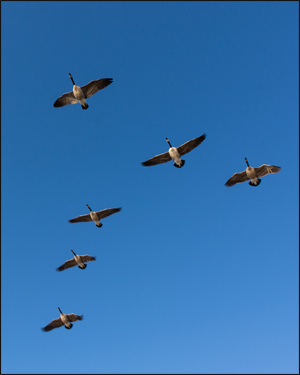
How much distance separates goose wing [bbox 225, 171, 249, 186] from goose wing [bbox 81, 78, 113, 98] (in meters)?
15.1

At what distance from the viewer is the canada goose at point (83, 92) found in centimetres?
2834

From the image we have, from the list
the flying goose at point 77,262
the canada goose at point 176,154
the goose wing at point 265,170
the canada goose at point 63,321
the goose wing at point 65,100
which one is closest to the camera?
the canada goose at point 176,154

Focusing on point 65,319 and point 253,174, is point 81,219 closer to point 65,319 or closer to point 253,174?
point 65,319

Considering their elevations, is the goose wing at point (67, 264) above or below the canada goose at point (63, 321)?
above

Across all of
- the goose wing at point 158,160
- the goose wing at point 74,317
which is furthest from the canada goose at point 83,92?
the goose wing at point 74,317

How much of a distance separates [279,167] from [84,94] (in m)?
19.7

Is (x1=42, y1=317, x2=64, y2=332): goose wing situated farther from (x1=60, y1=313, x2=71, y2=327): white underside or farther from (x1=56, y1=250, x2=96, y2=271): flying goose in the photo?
(x1=56, y1=250, x2=96, y2=271): flying goose

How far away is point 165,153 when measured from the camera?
95.6 ft

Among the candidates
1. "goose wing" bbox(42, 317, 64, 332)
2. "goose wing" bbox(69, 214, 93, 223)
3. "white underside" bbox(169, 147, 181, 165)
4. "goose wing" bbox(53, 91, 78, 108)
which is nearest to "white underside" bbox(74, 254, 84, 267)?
"goose wing" bbox(69, 214, 93, 223)

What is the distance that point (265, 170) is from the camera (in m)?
29.9

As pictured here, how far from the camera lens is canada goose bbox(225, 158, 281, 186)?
97.0 feet

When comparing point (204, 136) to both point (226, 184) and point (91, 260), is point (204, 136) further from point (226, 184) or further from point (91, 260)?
point (91, 260)

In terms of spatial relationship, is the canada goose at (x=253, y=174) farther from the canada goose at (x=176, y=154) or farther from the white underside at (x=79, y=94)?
the white underside at (x=79, y=94)

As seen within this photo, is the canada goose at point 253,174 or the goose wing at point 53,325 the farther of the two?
the goose wing at point 53,325
